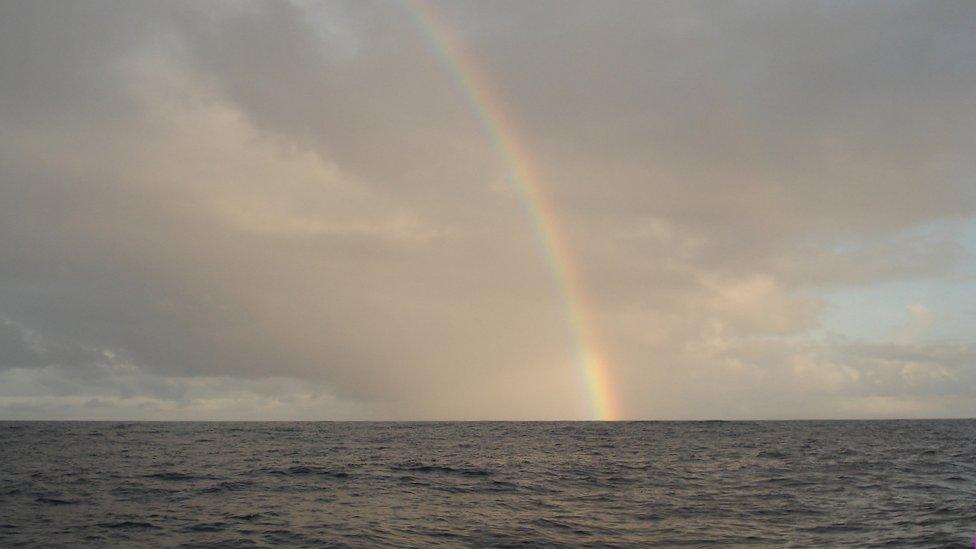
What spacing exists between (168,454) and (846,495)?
5253 cm

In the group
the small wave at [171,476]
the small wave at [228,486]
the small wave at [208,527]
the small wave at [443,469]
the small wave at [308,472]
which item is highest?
the small wave at [208,527]

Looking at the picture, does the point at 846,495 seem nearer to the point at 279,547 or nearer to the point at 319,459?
the point at 279,547

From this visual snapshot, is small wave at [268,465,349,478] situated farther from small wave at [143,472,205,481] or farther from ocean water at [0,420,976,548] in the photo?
small wave at [143,472,205,481]

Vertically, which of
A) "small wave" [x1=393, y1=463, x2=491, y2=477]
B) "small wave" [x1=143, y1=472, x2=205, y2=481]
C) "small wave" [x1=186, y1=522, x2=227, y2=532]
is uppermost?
"small wave" [x1=186, y1=522, x2=227, y2=532]

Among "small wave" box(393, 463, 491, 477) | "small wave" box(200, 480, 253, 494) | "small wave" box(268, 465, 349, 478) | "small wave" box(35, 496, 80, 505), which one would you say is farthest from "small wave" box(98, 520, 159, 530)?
"small wave" box(393, 463, 491, 477)

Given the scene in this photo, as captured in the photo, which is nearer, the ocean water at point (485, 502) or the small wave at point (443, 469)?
the ocean water at point (485, 502)

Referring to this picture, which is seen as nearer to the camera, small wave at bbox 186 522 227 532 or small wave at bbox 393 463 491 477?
small wave at bbox 186 522 227 532

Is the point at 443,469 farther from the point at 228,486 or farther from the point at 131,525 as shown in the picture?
the point at 131,525

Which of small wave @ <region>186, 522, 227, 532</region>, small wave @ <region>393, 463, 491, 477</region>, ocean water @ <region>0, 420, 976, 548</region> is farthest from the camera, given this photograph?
small wave @ <region>393, 463, 491, 477</region>

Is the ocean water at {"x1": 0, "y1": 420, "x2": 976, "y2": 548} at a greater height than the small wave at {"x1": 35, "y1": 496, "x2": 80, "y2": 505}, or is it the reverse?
the small wave at {"x1": 35, "y1": 496, "x2": 80, "y2": 505}

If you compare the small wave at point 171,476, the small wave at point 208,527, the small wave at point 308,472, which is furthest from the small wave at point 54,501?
the small wave at point 308,472

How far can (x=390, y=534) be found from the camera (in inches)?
883

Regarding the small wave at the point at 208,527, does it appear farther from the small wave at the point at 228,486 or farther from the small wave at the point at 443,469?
the small wave at the point at 443,469

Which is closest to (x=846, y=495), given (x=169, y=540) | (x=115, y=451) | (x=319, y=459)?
(x=169, y=540)
